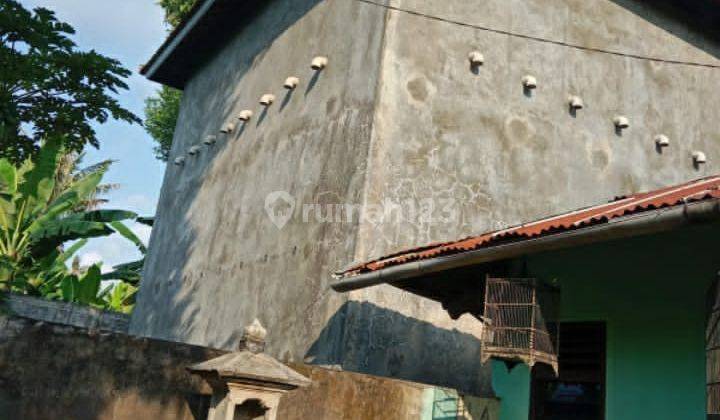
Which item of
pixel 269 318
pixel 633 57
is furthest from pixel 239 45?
pixel 633 57

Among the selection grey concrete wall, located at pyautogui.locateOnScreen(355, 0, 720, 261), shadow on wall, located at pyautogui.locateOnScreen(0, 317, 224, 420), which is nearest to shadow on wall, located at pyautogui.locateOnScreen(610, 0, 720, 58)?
grey concrete wall, located at pyautogui.locateOnScreen(355, 0, 720, 261)

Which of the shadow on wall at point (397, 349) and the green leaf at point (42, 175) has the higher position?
the green leaf at point (42, 175)

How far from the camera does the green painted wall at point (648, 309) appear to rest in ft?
23.2

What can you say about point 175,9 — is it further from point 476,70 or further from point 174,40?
point 476,70

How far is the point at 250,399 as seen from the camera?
5457 millimetres

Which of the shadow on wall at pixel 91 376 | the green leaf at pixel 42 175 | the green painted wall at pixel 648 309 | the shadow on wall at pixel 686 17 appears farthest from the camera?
the green leaf at pixel 42 175

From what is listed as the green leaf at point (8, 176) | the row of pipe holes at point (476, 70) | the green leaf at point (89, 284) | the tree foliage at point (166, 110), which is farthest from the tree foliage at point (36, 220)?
the tree foliage at point (166, 110)

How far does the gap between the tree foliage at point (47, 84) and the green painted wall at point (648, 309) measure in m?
6.09

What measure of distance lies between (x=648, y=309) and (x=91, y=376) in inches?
234

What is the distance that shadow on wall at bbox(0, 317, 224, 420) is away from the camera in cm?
490

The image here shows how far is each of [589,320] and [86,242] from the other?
1841cm

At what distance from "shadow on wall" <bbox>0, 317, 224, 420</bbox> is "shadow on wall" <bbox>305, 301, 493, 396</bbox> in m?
3.06

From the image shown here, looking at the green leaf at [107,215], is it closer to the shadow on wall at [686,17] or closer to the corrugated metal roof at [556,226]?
the corrugated metal roof at [556,226]

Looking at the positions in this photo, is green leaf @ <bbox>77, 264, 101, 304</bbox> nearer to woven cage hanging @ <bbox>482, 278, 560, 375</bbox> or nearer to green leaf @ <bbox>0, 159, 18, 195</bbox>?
green leaf @ <bbox>0, 159, 18, 195</bbox>
